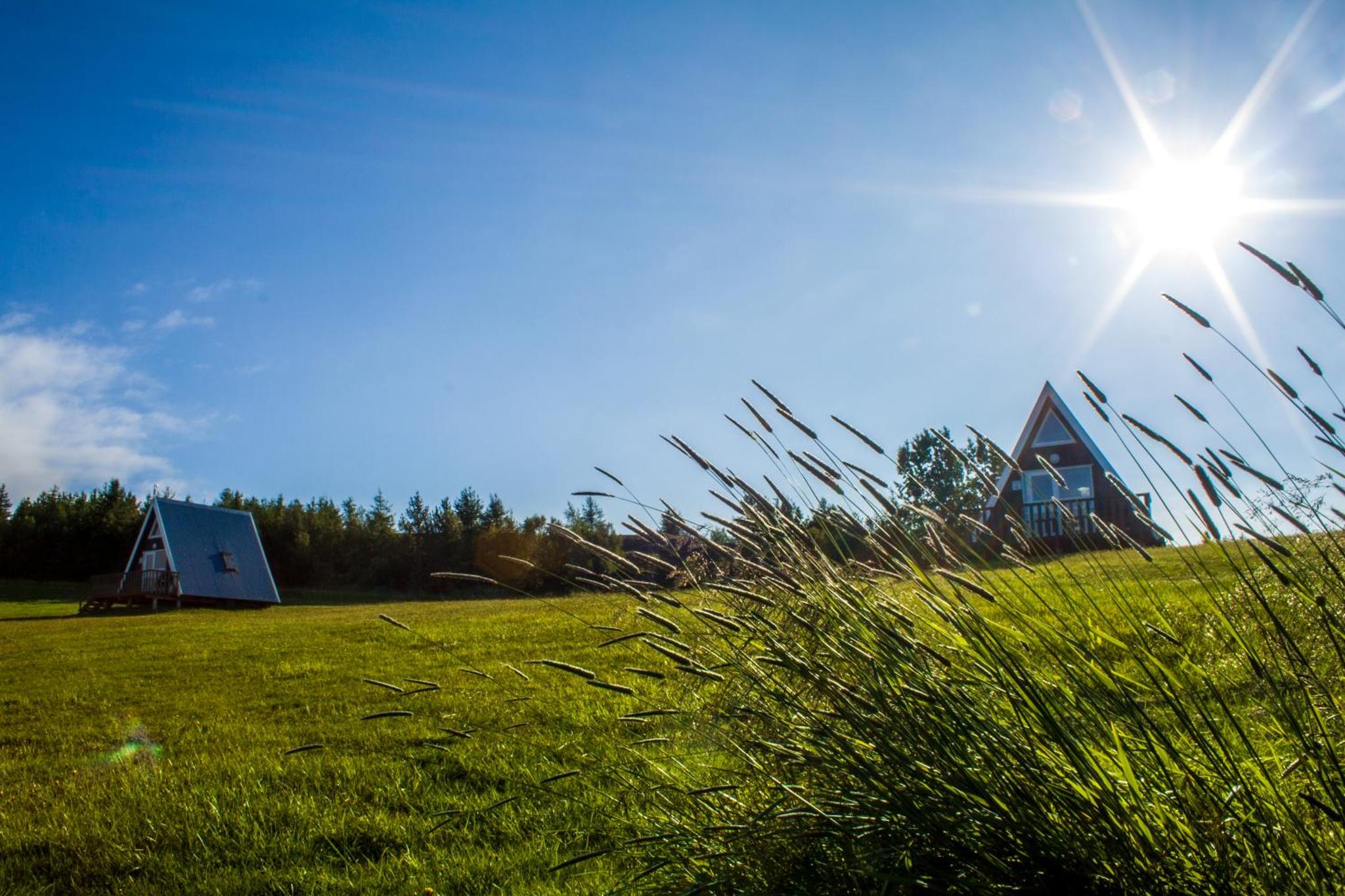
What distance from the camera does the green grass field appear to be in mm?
3289

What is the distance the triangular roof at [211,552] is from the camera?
1309 inches

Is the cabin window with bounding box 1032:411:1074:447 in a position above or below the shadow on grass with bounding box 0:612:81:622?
above

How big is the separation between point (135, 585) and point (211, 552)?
392 cm

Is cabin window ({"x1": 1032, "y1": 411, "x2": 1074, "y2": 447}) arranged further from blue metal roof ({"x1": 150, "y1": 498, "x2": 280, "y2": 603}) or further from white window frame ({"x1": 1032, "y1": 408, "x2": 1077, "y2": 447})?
blue metal roof ({"x1": 150, "y1": 498, "x2": 280, "y2": 603})

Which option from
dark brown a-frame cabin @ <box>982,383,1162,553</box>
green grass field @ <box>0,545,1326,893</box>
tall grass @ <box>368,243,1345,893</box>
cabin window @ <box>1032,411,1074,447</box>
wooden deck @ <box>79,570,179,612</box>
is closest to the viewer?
tall grass @ <box>368,243,1345,893</box>

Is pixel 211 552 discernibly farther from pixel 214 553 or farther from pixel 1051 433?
pixel 1051 433

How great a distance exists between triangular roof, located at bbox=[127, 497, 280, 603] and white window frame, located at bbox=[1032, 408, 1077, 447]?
1266 inches

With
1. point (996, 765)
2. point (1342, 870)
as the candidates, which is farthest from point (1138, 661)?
point (1342, 870)

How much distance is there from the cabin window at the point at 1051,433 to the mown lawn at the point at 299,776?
17.2 m

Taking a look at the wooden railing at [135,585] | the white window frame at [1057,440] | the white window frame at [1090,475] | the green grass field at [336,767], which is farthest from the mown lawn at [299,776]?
the wooden railing at [135,585]

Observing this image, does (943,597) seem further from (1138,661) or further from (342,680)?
(342,680)

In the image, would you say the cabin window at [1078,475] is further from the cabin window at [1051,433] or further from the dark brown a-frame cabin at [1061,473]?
the cabin window at [1051,433]

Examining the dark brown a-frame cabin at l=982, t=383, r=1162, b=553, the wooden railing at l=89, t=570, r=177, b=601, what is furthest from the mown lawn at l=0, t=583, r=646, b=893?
the wooden railing at l=89, t=570, r=177, b=601

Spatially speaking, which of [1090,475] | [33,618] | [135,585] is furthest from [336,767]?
[135,585]
